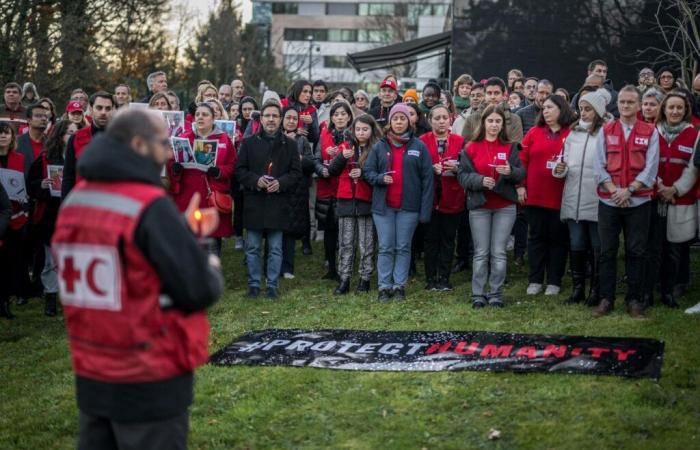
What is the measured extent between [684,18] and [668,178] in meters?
7.35

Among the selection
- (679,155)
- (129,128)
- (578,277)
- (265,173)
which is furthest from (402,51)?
(129,128)

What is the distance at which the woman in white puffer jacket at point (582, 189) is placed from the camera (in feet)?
33.3

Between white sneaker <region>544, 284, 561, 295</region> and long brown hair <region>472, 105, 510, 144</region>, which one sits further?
white sneaker <region>544, 284, 561, 295</region>

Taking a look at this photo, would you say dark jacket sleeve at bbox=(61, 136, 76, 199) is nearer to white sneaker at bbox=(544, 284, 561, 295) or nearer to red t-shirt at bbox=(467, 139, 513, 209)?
red t-shirt at bbox=(467, 139, 513, 209)

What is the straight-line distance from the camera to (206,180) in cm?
1112

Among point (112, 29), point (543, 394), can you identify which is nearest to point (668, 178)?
point (543, 394)

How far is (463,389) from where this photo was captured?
7320mm

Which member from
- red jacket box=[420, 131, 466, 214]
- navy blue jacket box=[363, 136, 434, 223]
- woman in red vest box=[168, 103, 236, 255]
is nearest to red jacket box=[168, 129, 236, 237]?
woman in red vest box=[168, 103, 236, 255]

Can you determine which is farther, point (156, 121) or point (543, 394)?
point (543, 394)

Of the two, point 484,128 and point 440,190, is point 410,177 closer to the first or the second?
point 440,190

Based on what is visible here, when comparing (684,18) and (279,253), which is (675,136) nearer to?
(279,253)

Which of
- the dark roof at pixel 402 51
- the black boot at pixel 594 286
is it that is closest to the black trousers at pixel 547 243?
the black boot at pixel 594 286

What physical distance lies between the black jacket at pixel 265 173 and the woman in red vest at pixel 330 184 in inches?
41.2

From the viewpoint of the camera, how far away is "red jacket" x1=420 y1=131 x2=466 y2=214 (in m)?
11.4
